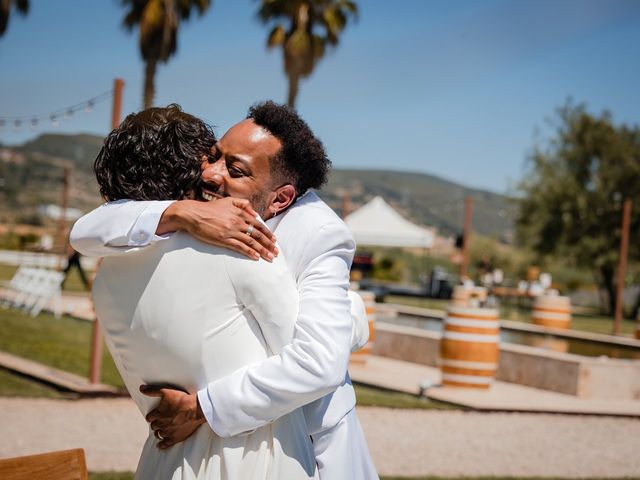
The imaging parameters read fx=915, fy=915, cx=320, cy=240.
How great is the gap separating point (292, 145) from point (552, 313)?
20.2 metres

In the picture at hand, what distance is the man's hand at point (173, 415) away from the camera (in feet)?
6.73

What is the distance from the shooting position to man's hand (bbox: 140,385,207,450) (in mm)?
2051

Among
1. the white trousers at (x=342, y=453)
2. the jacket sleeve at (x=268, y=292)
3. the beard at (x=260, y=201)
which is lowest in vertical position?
the white trousers at (x=342, y=453)

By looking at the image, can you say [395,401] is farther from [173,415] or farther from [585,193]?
[585,193]

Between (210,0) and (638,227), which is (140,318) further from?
(638,227)

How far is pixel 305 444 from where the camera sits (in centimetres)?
213

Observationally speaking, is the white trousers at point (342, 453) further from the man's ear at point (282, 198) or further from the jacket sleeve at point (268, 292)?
the man's ear at point (282, 198)

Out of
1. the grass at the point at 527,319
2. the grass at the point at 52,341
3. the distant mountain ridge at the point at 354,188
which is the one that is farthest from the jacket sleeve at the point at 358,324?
the distant mountain ridge at the point at 354,188

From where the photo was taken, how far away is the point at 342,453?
2178 mm

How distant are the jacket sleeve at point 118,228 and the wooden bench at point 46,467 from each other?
0.53m

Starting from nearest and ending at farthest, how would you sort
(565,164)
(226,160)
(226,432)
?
(226,432), (226,160), (565,164)

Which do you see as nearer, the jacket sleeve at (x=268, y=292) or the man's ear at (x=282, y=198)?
the jacket sleeve at (x=268, y=292)

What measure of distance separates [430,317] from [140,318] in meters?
21.6

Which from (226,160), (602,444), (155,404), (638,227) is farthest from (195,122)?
(638,227)
